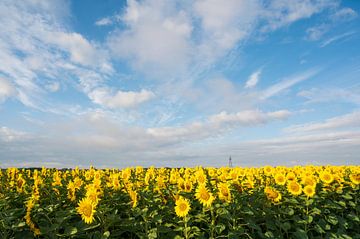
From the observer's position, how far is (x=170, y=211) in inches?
269

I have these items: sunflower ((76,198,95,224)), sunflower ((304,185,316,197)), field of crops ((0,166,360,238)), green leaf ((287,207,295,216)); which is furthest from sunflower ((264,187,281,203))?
sunflower ((76,198,95,224))

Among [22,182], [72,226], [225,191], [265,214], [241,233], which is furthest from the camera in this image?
[22,182]

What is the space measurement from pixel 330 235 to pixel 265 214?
163 centimetres

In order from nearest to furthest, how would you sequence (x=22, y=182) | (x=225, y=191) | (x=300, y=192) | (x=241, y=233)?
(x=241, y=233) → (x=225, y=191) → (x=300, y=192) → (x=22, y=182)

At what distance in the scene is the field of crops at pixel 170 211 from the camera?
6070 millimetres

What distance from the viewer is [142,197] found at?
7129 mm

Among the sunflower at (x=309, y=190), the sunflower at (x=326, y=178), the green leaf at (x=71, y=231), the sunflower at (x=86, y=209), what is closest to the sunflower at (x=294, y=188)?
the sunflower at (x=309, y=190)

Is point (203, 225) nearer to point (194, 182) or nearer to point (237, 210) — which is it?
point (237, 210)

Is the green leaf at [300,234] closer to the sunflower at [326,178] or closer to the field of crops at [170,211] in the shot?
the field of crops at [170,211]

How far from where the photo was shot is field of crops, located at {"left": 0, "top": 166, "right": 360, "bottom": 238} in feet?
19.9

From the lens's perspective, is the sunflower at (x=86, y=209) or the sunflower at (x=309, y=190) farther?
the sunflower at (x=309, y=190)

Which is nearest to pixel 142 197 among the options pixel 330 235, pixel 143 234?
pixel 143 234

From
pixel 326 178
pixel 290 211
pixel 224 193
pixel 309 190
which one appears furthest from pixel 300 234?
pixel 326 178

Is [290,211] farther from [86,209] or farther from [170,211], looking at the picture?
[86,209]
